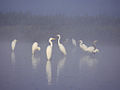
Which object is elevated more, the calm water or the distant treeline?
the distant treeline

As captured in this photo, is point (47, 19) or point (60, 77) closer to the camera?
point (60, 77)

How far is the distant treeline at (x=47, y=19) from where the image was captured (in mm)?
16781

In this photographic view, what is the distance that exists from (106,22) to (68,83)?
1326cm

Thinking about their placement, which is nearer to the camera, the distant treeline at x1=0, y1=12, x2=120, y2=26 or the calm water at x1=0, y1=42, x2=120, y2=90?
the calm water at x1=0, y1=42, x2=120, y2=90

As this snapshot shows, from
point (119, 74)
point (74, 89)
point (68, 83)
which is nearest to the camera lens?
point (74, 89)

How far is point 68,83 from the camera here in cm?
408

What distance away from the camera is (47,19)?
56.7 feet

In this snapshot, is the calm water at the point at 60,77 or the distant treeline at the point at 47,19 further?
the distant treeline at the point at 47,19

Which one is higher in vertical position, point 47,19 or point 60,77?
point 47,19

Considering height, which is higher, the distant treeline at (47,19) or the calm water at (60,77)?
the distant treeline at (47,19)

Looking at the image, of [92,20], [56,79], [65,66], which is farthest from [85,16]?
[56,79]

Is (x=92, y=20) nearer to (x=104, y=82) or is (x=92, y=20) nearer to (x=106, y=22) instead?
(x=106, y=22)

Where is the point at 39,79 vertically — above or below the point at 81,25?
below

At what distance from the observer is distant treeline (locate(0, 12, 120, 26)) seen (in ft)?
55.1
